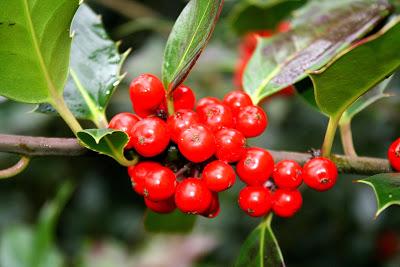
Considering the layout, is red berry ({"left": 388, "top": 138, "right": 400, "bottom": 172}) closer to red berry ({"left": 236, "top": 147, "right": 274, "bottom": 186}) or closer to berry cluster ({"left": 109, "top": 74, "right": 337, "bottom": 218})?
berry cluster ({"left": 109, "top": 74, "right": 337, "bottom": 218})

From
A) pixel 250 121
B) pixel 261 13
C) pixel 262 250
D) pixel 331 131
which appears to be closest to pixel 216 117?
pixel 250 121

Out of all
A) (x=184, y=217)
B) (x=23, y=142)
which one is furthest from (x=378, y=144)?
(x=23, y=142)

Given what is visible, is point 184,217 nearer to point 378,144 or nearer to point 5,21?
point 5,21

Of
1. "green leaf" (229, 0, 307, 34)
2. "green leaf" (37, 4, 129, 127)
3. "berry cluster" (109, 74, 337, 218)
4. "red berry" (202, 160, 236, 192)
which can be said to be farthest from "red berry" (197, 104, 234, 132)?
"green leaf" (229, 0, 307, 34)

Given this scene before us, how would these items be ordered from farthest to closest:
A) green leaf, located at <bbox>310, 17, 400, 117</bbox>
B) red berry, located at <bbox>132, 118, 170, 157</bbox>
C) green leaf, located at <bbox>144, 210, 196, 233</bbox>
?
1. green leaf, located at <bbox>144, 210, 196, 233</bbox>
2. red berry, located at <bbox>132, 118, 170, 157</bbox>
3. green leaf, located at <bbox>310, 17, 400, 117</bbox>

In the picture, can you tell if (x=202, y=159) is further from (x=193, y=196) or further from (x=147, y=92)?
(x=147, y=92)

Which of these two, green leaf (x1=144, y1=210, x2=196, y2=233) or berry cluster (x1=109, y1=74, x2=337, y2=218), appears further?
green leaf (x1=144, y1=210, x2=196, y2=233)

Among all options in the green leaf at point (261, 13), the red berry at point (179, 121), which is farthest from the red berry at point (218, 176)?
the green leaf at point (261, 13)

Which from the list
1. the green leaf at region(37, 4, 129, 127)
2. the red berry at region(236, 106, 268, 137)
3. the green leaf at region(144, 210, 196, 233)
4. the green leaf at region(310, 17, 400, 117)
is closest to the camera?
the green leaf at region(310, 17, 400, 117)
